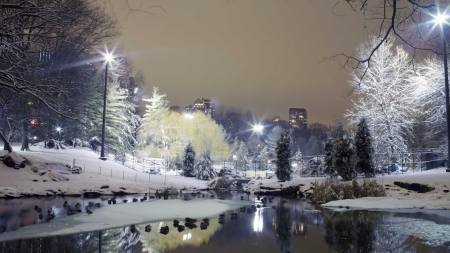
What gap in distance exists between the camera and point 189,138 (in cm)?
4922

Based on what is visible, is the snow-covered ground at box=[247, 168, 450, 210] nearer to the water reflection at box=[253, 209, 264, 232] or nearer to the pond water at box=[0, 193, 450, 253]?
the pond water at box=[0, 193, 450, 253]

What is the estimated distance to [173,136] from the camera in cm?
4894

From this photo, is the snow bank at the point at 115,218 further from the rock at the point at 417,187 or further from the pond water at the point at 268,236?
the rock at the point at 417,187

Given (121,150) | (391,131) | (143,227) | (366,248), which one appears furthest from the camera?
(121,150)

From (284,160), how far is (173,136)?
82.0ft

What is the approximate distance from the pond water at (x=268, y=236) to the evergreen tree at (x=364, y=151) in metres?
10.4

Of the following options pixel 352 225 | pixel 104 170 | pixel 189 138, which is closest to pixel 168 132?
pixel 189 138

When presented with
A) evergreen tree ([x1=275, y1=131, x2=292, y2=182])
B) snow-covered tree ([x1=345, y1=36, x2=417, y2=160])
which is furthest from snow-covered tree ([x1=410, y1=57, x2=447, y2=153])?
evergreen tree ([x1=275, y1=131, x2=292, y2=182])

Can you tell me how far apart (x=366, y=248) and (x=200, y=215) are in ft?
20.4

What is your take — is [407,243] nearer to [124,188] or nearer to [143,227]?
[143,227]

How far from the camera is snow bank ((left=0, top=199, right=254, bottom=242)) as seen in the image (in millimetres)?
8555

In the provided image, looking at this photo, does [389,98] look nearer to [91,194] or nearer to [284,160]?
[284,160]

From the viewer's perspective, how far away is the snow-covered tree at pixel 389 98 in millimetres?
29312

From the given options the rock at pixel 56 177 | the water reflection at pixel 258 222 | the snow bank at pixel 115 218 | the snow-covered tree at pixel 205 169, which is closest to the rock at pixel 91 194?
the rock at pixel 56 177
